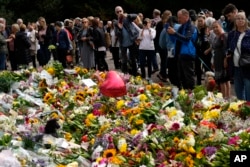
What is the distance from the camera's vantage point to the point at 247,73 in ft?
25.5

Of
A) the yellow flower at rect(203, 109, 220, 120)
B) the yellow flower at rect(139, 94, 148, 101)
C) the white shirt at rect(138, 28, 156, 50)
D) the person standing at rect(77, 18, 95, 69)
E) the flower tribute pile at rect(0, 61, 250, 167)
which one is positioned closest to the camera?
the flower tribute pile at rect(0, 61, 250, 167)

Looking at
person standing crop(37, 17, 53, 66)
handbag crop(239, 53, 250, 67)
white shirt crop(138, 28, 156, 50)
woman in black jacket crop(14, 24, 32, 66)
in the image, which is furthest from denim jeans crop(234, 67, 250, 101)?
person standing crop(37, 17, 53, 66)

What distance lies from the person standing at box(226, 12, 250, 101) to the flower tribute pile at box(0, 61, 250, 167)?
0.95 meters

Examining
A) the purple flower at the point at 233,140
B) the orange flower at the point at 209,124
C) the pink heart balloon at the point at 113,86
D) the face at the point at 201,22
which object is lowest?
the orange flower at the point at 209,124

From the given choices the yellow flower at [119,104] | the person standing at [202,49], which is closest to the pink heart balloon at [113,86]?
the yellow flower at [119,104]

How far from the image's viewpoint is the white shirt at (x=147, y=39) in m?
11.8

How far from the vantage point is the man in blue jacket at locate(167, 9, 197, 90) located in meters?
9.01

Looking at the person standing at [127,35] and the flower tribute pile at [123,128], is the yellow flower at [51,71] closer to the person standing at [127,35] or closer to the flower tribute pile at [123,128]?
the flower tribute pile at [123,128]

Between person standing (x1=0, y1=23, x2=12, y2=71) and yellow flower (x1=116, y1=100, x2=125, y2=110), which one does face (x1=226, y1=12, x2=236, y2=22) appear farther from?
person standing (x1=0, y1=23, x2=12, y2=71)

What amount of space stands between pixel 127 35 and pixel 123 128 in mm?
6185

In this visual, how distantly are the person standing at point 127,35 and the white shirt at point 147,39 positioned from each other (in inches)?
5.0

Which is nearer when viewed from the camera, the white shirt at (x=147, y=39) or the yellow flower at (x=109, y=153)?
the yellow flower at (x=109, y=153)

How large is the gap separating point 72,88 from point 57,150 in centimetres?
300

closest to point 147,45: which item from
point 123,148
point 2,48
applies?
point 2,48
